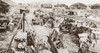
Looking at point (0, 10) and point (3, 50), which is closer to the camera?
point (3, 50)

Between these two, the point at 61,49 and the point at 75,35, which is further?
the point at 75,35

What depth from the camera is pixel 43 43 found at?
494 centimetres

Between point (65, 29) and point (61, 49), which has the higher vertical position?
point (61, 49)

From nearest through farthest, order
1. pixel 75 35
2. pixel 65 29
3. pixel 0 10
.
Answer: pixel 75 35 < pixel 65 29 < pixel 0 10

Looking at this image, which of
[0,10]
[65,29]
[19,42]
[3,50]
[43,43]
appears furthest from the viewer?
[0,10]

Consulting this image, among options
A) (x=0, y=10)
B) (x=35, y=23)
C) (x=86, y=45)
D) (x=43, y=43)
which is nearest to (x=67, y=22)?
(x=35, y=23)

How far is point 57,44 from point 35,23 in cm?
575

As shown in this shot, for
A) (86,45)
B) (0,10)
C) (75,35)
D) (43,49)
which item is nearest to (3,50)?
(43,49)

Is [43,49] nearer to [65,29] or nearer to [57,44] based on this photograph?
[57,44]

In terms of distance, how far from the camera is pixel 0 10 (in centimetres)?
1549

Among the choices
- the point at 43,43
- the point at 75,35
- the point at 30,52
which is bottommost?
the point at 75,35

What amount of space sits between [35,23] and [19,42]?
5.59 m

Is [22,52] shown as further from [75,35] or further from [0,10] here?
[0,10]

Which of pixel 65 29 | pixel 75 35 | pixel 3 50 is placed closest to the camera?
pixel 3 50
